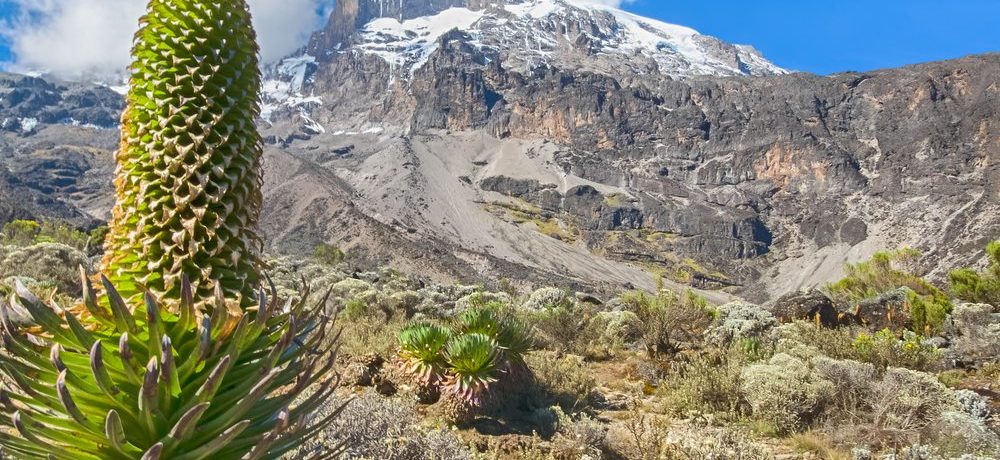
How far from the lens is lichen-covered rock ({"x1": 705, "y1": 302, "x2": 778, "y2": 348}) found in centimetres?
1156

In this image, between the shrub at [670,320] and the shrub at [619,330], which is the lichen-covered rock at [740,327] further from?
the shrub at [619,330]

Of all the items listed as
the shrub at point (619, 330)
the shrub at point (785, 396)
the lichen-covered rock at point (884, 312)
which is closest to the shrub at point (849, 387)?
the shrub at point (785, 396)

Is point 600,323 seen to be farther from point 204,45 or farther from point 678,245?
point 678,245

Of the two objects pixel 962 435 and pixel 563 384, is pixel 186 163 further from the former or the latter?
pixel 563 384

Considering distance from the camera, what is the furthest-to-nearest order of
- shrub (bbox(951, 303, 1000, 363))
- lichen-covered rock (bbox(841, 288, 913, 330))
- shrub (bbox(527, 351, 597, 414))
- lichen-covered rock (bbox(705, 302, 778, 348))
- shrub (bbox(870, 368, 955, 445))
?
lichen-covered rock (bbox(841, 288, 913, 330)) → lichen-covered rock (bbox(705, 302, 778, 348)) → shrub (bbox(951, 303, 1000, 363)) → shrub (bbox(527, 351, 597, 414)) → shrub (bbox(870, 368, 955, 445))

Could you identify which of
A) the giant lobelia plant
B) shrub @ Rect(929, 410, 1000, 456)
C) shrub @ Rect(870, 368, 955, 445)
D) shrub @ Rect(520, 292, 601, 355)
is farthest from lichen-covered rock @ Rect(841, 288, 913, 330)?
the giant lobelia plant

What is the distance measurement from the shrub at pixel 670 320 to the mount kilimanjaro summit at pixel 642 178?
59.6 metres

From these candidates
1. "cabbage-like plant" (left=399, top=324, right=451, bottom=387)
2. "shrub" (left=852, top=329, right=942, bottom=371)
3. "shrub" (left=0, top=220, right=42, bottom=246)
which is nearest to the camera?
"cabbage-like plant" (left=399, top=324, right=451, bottom=387)

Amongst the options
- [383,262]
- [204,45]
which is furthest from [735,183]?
[204,45]

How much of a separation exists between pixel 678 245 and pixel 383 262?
84352 mm

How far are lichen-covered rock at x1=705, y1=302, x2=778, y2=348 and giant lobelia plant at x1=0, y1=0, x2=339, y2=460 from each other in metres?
10.2

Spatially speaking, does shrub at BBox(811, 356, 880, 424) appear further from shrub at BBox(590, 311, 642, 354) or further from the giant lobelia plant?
the giant lobelia plant

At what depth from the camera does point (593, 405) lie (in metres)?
7.70

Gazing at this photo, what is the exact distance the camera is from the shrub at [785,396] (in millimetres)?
6582
